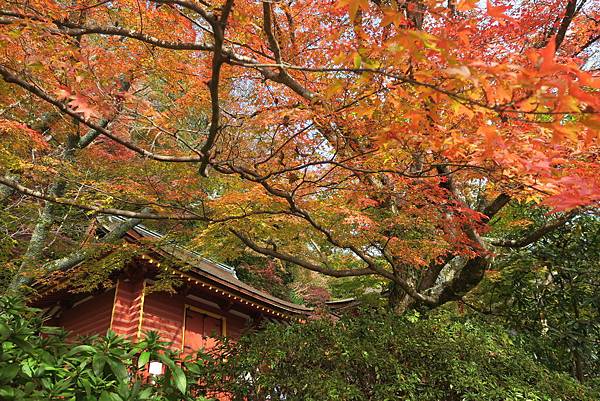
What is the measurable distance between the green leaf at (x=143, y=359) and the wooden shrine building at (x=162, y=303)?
15.3 ft

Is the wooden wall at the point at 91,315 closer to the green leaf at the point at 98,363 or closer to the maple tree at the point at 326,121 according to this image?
the maple tree at the point at 326,121

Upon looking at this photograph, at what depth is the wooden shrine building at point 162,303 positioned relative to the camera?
27.7 feet

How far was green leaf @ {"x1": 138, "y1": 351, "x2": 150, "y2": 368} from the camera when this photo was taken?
277cm

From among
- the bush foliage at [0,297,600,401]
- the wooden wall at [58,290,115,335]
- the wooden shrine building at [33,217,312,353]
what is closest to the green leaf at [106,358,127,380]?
the bush foliage at [0,297,600,401]

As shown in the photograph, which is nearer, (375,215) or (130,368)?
(130,368)

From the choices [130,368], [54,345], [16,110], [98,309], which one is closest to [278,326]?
[130,368]

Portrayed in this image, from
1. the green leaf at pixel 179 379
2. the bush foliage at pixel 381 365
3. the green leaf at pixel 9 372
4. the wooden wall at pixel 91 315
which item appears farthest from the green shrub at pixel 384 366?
the wooden wall at pixel 91 315

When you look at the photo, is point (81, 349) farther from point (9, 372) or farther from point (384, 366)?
point (384, 366)

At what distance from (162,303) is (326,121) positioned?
23.0 ft

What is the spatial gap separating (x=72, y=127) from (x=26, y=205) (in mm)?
3031

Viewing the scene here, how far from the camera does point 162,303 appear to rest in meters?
9.48

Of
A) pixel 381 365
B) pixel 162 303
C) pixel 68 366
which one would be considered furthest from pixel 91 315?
pixel 68 366

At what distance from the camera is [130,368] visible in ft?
10.6

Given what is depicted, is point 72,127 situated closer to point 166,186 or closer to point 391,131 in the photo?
point 166,186
